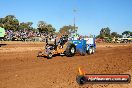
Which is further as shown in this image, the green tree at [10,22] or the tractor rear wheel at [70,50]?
the green tree at [10,22]

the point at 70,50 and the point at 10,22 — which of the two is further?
the point at 10,22

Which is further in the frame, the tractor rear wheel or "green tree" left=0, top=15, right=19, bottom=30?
"green tree" left=0, top=15, right=19, bottom=30

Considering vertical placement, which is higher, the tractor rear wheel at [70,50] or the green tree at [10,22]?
the green tree at [10,22]

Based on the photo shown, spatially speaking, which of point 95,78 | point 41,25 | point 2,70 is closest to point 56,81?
point 2,70

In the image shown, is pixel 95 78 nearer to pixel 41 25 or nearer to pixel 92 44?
pixel 92 44

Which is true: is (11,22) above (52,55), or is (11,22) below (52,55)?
above

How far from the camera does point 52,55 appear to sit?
830 inches

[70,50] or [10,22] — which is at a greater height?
[10,22]

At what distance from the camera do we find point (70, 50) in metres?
22.0

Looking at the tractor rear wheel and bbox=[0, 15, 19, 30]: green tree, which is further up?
bbox=[0, 15, 19, 30]: green tree

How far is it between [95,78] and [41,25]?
79.7 metres

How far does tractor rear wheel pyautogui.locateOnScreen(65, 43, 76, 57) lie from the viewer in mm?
21750

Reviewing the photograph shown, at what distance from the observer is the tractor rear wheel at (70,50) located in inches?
856

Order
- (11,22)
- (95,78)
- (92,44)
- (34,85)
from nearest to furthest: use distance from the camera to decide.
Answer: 1. (95,78)
2. (34,85)
3. (92,44)
4. (11,22)
